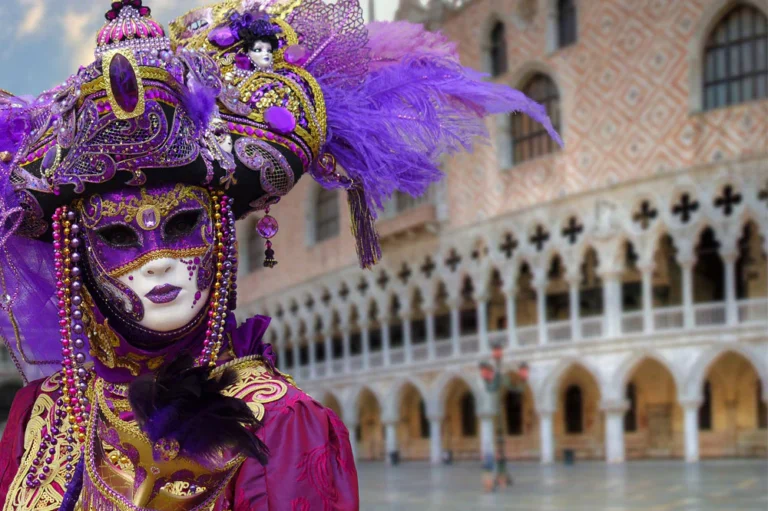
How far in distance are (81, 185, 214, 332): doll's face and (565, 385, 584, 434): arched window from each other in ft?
70.0

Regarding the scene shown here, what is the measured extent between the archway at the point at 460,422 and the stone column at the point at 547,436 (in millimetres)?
3914

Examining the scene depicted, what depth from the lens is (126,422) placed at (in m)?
1.70

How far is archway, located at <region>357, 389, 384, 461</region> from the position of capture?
2747cm

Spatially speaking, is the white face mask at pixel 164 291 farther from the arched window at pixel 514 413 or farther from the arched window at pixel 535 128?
the arched window at pixel 514 413

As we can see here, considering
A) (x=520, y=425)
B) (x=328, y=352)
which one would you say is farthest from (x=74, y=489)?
(x=328, y=352)

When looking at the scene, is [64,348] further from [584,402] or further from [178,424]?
[584,402]

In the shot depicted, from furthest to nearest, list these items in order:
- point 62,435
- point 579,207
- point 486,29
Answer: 1. point 486,29
2. point 579,207
3. point 62,435

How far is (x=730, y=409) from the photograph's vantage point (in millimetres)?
20031

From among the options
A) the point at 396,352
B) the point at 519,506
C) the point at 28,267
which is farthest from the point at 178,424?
the point at 396,352

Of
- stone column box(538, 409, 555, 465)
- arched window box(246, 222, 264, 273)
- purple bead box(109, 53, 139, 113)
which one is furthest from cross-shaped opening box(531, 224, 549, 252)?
purple bead box(109, 53, 139, 113)

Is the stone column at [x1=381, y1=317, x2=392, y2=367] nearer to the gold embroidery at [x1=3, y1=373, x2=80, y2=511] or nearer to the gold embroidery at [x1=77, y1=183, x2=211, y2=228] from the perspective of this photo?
the gold embroidery at [x1=3, y1=373, x2=80, y2=511]

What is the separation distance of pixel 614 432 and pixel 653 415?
2.39 metres

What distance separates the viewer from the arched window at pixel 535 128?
21078 millimetres

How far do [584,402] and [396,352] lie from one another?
458 centimetres
